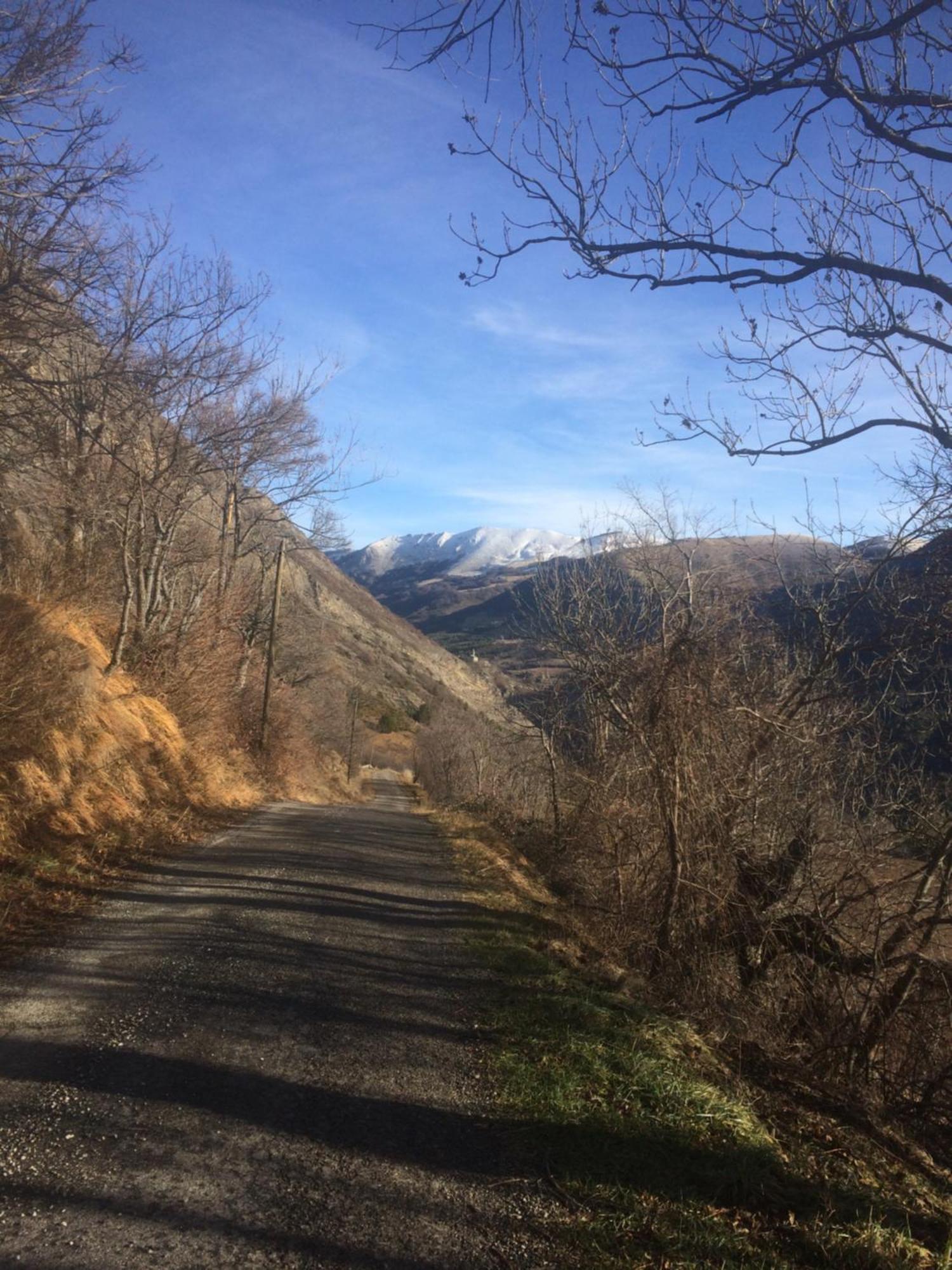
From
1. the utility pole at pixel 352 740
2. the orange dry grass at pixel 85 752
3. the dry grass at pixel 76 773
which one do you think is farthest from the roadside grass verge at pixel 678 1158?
the utility pole at pixel 352 740

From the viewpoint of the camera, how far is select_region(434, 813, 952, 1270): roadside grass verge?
10.6 feet

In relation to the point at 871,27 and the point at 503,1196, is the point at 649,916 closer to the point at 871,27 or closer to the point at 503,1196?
the point at 503,1196

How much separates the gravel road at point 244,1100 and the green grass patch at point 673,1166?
27 cm

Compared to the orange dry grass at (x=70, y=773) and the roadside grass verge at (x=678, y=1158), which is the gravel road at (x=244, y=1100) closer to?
the roadside grass verge at (x=678, y=1158)

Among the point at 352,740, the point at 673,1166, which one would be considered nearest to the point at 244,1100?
the point at 673,1166

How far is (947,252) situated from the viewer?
423 centimetres

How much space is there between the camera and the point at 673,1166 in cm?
371

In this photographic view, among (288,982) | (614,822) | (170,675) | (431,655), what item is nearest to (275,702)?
(170,675)

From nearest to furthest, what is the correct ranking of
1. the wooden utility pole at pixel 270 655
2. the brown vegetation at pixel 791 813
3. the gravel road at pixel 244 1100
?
the gravel road at pixel 244 1100
the brown vegetation at pixel 791 813
the wooden utility pole at pixel 270 655

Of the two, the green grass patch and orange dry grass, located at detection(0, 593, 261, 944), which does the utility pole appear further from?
the green grass patch

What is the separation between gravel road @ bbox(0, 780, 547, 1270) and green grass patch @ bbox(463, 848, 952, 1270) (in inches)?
10.5

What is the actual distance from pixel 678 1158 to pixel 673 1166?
3.7 inches

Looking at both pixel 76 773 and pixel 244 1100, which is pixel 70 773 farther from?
pixel 244 1100

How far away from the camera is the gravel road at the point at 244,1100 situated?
9.39 feet
